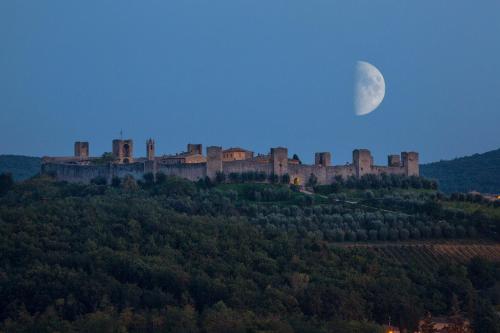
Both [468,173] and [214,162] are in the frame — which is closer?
[214,162]

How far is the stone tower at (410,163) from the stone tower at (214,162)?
10313mm

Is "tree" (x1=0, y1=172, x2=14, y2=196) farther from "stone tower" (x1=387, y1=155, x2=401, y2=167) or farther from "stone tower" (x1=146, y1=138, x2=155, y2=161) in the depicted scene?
"stone tower" (x1=387, y1=155, x2=401, y2=167)

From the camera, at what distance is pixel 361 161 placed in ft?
202

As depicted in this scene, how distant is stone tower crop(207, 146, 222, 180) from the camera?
5828 cm

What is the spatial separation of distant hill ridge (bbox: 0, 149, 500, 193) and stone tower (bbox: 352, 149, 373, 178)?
2042cm

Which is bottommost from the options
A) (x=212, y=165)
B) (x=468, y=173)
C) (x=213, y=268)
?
(x=213, y=268)

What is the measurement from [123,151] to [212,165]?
23.2 feet

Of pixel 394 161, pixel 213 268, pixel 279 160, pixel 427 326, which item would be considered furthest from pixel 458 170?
pixel 427 326

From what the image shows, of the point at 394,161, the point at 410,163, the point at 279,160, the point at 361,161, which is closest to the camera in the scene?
the point at 279,160

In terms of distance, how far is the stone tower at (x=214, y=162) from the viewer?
58.3 meters

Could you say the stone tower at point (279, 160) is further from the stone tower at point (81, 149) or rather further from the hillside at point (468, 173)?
the hillside at point (468, 173)

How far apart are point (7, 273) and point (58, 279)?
203cm

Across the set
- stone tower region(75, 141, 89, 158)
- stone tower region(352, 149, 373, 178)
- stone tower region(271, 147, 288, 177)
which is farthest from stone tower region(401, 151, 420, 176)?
stone tower region(75, 141, 89, 158)

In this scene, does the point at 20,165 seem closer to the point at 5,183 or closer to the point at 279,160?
the point at 5,183
